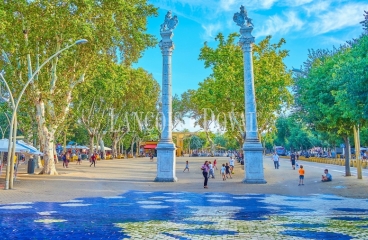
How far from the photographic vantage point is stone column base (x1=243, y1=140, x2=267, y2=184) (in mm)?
22172

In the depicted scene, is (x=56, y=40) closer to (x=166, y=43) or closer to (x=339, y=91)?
(x=166, y=43)

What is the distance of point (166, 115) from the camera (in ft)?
77.2

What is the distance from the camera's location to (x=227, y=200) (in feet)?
50.4

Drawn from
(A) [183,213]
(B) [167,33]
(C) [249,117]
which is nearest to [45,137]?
(B) [167,33]

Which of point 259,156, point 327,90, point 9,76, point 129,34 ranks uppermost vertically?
point 129,34

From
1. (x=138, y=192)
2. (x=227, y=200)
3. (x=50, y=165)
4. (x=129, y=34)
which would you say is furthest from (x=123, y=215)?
(x=129, y=34)

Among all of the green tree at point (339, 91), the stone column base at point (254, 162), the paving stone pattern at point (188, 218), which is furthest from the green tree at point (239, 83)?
the paving stone pattern at point (188, 218)

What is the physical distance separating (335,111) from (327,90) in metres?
1.81

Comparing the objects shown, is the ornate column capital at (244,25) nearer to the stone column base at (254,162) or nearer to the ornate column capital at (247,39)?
the ornate column capital at (247,39)

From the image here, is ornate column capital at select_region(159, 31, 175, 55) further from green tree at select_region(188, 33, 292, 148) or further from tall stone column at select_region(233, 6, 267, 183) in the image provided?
green tree at select_region(188, 33, 292, 148)

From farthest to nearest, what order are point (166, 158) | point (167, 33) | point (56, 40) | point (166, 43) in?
point (56, 40)
point (167, 33)
point (166, 43)
point (166, 158)

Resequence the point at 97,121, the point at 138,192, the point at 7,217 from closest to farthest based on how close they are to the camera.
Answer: the point at 7,217
the point at 138,192
the point at 97,121

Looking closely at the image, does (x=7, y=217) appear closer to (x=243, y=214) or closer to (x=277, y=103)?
(x=243, y=214)

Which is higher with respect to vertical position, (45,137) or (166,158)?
(45,137)
